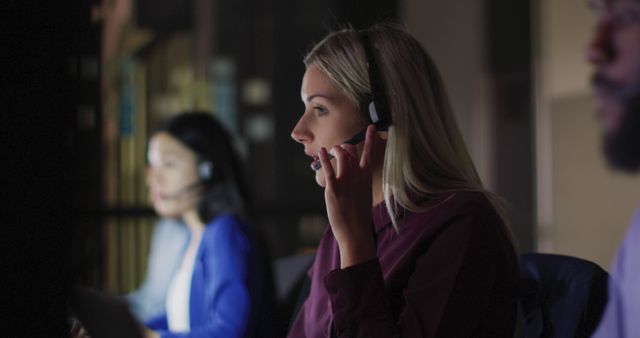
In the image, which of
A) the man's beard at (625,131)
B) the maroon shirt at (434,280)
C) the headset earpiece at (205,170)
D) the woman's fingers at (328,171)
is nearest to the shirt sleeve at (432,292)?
the maroon shirt at (434,280)

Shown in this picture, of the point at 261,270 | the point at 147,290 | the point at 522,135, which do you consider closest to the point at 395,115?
the point at 261,270

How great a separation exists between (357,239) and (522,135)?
259 cm

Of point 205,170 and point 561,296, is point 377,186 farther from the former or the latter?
point 205,170

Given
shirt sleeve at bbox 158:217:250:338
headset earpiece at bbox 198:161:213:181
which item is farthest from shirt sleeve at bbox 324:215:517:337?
headset earpiece at bbox 198:161:213:181

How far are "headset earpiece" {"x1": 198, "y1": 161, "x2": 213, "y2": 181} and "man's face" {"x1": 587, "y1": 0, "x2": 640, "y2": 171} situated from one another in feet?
3.25

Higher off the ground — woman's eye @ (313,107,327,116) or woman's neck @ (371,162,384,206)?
woman's eye @ (313,107,327,116)

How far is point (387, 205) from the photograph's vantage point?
102 cm

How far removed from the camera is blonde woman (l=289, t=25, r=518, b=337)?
0.93m

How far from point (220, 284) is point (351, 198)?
2.14ft

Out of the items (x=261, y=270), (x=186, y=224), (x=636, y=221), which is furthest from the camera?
(x=186, y=224)

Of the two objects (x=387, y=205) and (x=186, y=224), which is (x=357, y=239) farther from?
(x=186, y=224)

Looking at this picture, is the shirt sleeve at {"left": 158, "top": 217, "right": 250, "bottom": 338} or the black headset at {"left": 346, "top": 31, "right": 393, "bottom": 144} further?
the shirt sleeve at {"left": 158, "top": 217, "right": 250, "bottom": 338}

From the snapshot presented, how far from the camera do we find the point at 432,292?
0.94 m

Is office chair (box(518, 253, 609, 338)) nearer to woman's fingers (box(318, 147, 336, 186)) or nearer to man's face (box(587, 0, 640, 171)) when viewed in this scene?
woman's fingers (box(318, 147, 336, 186))
